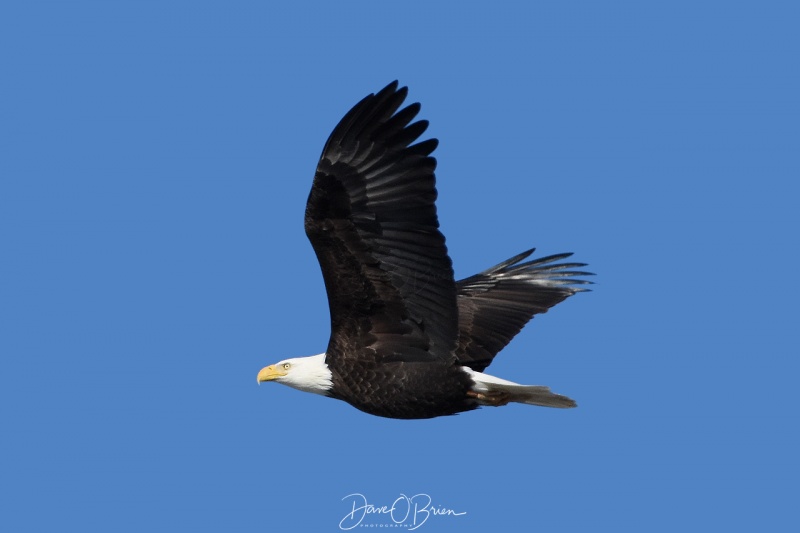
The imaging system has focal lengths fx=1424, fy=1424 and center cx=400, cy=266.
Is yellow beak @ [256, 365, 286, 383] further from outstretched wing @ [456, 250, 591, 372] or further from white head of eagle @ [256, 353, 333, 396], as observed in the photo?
outstretched wing @ [456, 250, 591, 372]

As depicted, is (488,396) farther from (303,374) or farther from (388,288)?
(303,374)

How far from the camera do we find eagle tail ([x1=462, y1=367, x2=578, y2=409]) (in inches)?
443

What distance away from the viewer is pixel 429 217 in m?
10.6

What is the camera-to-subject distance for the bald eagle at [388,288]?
417 inches

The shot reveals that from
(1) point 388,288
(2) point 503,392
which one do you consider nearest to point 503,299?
(2) point 503,392

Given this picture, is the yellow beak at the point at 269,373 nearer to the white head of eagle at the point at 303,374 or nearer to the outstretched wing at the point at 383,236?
the white head of eagle at the point at 303,374

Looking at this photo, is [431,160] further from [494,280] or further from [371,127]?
[494,280]

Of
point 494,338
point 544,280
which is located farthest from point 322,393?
point 544,280

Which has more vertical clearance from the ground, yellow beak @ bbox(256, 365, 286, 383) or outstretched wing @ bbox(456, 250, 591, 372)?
outstretched wing @ bbox(456, 250, 591, 372)

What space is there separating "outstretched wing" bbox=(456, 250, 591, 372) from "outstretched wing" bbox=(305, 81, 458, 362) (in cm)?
100

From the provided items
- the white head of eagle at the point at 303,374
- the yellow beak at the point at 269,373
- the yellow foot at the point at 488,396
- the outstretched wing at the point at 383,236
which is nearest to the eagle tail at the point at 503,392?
the yellow foot at the point at 488,396

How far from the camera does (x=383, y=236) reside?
10.8 metres

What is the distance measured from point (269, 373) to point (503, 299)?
7.66 ft

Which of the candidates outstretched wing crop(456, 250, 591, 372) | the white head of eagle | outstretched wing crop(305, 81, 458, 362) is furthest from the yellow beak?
outstretched wing crop(456, 250, 591, 372)
